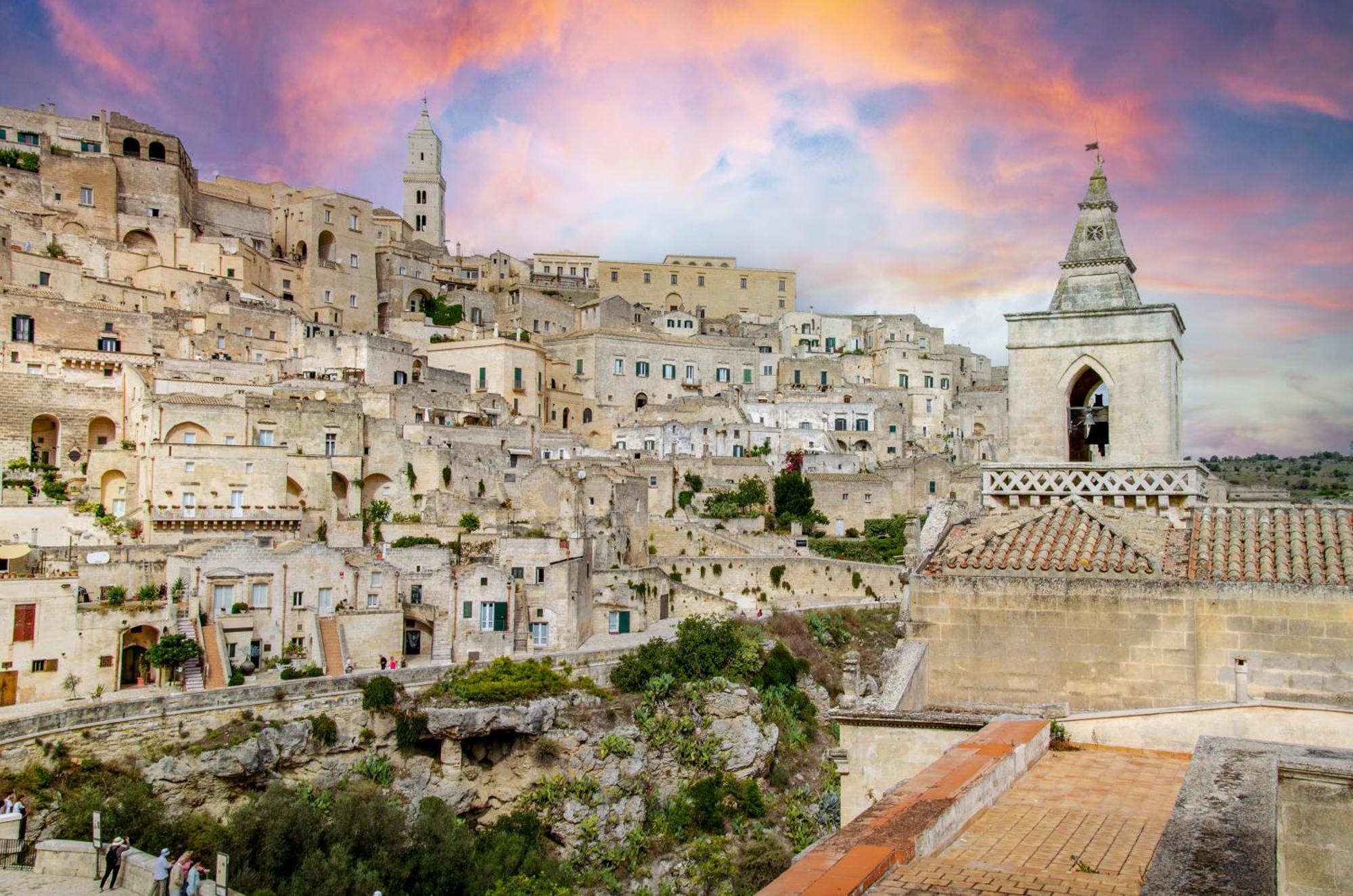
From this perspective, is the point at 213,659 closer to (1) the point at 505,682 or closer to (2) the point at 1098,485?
(1) the point at 505,682

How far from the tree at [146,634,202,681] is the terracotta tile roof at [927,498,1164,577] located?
75.6 feet

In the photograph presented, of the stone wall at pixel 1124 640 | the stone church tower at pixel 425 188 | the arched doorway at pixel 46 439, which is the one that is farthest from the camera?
the stone church tower at pixel 425 188

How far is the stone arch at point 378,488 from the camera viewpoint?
43125 millimetres

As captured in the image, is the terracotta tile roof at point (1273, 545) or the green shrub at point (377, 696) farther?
the green shrub at point (377, 696)

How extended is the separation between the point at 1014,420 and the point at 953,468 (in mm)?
43964

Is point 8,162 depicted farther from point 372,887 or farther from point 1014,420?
point 1014,420

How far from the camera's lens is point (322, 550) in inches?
1244

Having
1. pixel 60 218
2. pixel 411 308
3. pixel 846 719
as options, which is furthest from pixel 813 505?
pixel 846 719

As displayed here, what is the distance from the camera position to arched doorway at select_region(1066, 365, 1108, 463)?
473 inches

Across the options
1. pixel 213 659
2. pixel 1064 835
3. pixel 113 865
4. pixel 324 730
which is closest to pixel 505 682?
pixel 324 730

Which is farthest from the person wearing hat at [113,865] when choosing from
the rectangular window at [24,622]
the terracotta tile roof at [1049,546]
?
the rectangular window at [24,622]

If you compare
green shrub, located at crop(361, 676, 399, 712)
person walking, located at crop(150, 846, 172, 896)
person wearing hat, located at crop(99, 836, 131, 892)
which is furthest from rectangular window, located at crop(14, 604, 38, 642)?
person walking, located at crop(150, 846, 172, 896)

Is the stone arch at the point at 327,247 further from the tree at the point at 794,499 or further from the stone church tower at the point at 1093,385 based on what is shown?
the stone church tower at the point at 1093,385

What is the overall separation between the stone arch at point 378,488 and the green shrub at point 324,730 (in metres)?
16.7
